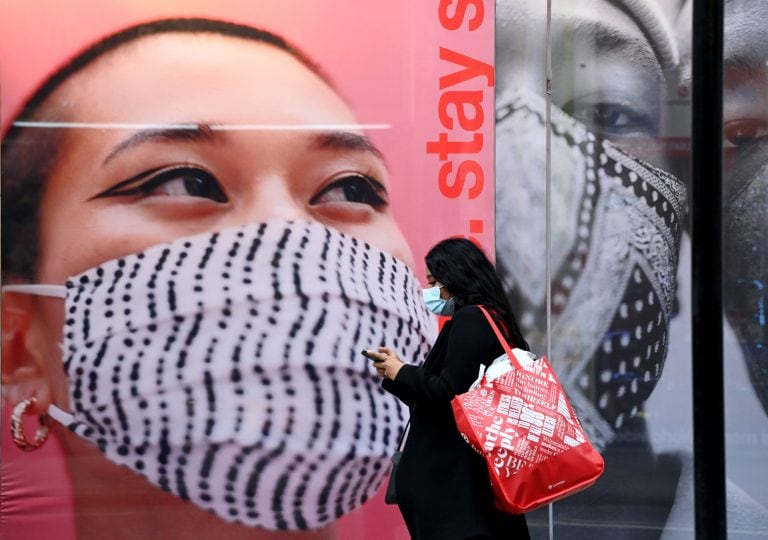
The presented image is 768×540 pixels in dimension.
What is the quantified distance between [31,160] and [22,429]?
1.28 metres

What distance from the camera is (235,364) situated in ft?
15.7

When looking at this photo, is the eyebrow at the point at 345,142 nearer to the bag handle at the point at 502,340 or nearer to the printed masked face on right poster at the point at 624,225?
the printed masked face on right poster at the point at 624,225

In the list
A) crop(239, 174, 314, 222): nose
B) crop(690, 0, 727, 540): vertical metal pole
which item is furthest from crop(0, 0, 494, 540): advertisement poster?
crop(690, 0, 727, 540): vertical metal pole

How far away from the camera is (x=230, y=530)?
15.9 feet

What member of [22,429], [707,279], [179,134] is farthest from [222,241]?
[707,279]

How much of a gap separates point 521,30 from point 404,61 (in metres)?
0.60

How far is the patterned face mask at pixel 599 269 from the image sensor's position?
502 centimetres

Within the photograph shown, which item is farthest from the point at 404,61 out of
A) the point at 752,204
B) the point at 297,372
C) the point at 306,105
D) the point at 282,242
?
the point at 752,204

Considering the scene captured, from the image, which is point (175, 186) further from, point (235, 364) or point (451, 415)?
point (451, 415)

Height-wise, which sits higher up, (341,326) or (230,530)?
(341,326)

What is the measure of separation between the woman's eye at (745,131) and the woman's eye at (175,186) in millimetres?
2542

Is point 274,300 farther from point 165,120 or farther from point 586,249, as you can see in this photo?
point 586,249

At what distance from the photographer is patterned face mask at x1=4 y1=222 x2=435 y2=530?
4789 millimetres

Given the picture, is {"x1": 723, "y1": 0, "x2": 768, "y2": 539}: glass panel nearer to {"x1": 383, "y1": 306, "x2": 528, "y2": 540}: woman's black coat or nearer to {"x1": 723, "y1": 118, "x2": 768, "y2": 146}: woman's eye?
{"x1": 723, "y1": 118, "x2": 768, "y2": 146}: woman's eye
